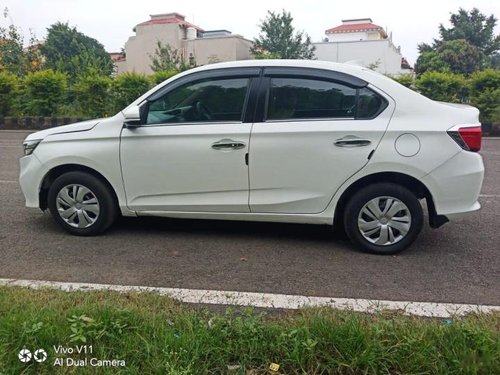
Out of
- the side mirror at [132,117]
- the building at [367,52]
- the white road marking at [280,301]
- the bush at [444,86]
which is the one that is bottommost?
the white road marking at [280,301]

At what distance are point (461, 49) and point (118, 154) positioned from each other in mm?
53430

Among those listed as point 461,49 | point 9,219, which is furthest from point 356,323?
point 461,49

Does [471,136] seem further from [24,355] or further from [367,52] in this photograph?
[367,52]

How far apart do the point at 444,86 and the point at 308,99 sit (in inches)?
498

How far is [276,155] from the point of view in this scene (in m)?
4.18

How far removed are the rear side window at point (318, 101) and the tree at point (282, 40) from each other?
5103 centimetres

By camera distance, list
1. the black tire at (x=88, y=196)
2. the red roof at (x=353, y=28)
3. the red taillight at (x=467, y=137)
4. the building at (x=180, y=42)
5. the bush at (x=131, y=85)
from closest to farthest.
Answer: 1. the red taillight at (x=467, y=137)
2. the black tire at (x=88, y=196)
3. the bush at (x=131, y=85)
4. the building at (x=180, y=42)
5. the red roof at (x=353, y=28)

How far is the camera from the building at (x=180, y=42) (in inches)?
2029

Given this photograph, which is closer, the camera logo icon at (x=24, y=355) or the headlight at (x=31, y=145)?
the camera logo icon at (x=24, y=355)

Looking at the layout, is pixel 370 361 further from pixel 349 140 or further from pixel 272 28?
pixel 272 28

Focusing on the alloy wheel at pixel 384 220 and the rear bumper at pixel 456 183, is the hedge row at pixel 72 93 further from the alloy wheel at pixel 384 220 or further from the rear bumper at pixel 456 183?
the rear bumper at pixel 456 183

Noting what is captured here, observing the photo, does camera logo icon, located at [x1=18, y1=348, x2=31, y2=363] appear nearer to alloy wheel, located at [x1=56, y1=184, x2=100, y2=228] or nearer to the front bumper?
alloy wheel, located at [x1=56, y1=184, x2=100, y2=228]

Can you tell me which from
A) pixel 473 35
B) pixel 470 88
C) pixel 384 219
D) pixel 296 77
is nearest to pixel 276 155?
pixel 296 77

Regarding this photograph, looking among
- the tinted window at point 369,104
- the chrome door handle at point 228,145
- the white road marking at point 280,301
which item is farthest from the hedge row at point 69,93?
the white road marking at point 280,301
